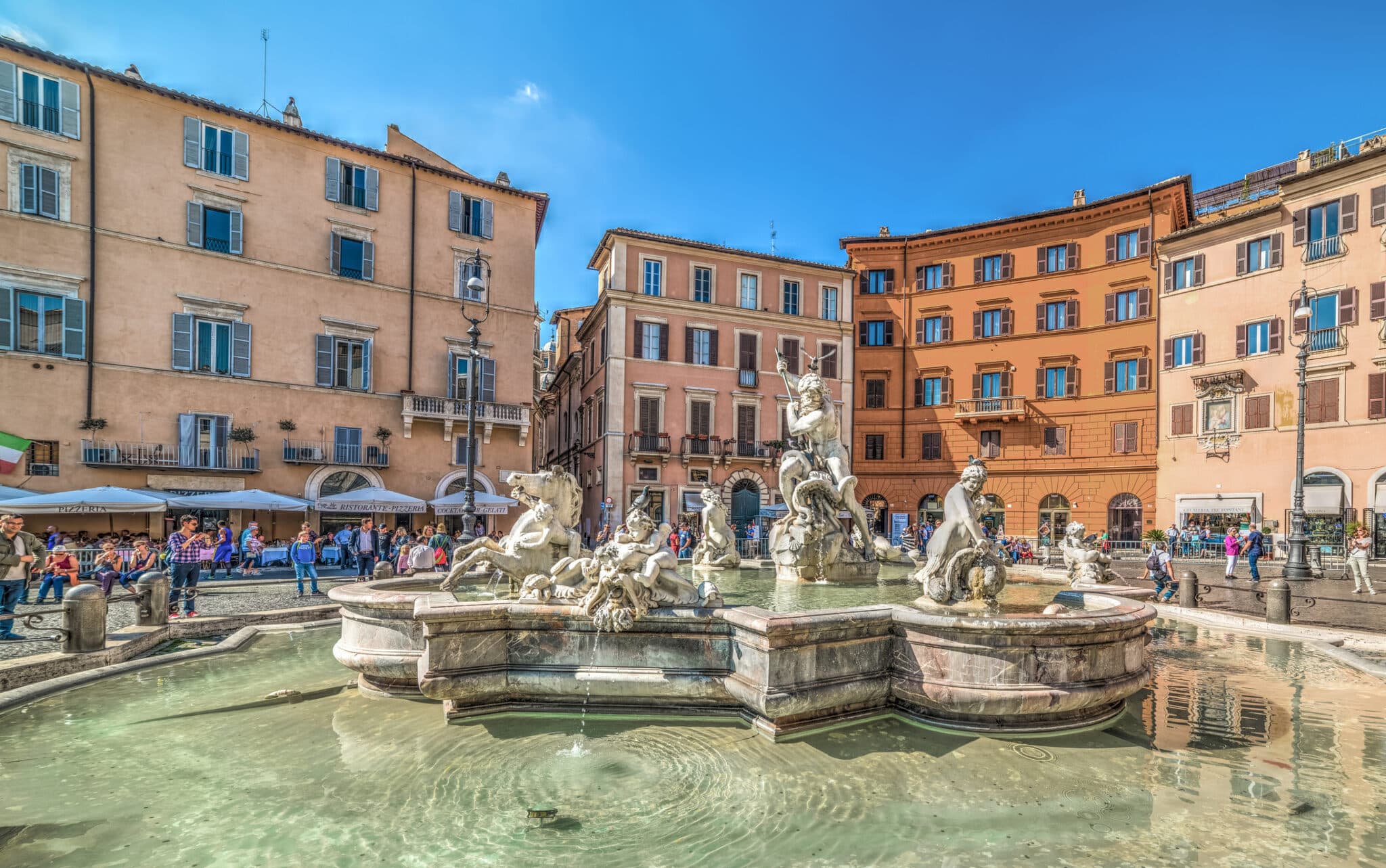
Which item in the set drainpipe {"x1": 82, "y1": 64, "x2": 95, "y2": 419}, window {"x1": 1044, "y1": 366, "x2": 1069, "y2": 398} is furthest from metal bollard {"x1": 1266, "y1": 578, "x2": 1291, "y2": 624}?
drainpipe {"x1": 82, "y1": 64, "x2": 95, "y2": 419}

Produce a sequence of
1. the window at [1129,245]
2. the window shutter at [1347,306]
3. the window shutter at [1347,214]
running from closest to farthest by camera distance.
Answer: the window shutter at [1347,306] → the window shutter at [1347,214] → the window at [1129,245]

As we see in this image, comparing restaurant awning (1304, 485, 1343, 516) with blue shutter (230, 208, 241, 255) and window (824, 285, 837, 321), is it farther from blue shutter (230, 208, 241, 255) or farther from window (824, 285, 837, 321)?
blue shutter (230, 208, 241, 255)

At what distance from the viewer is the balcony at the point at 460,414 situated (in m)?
25.8

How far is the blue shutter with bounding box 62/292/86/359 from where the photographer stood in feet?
69.1

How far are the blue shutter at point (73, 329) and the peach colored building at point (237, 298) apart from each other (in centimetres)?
5

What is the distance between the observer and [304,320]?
2497cm

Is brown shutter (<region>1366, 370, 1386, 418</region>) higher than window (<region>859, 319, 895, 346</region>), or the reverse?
window (<region>859, 319, 895, 346</region>)

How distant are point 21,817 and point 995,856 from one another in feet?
17.3

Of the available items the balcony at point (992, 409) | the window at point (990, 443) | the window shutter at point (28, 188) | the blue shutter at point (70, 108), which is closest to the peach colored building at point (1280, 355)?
the balcony at point (992, 409)

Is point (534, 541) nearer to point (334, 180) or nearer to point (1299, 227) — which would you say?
point (334, 180)

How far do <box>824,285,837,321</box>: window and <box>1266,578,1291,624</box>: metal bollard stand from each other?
26.7 m

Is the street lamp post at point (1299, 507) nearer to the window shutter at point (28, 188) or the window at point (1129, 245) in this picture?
the window at point (1129, 245)

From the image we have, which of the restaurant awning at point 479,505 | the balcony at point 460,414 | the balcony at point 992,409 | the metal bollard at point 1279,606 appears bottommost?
the restaurant awning at point 479,505

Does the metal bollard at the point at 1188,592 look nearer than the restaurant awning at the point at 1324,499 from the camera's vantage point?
Yes
